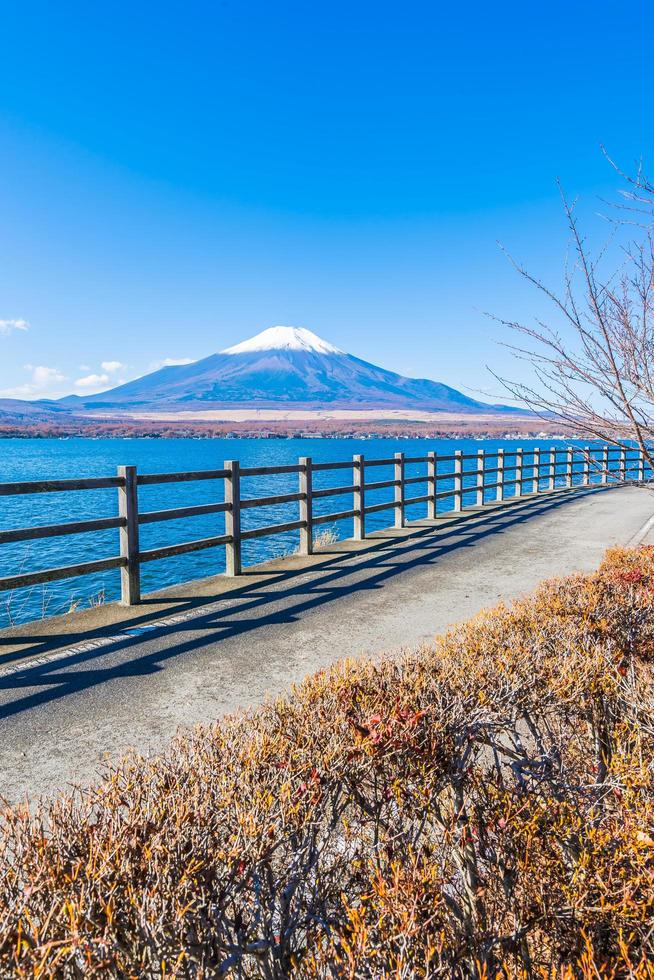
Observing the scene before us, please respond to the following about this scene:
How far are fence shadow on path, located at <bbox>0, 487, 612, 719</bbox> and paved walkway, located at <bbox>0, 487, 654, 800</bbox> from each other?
18mm

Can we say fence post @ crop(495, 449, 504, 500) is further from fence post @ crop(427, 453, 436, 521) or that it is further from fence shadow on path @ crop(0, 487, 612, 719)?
fence shadow on path @ crop(0, 487, 612, 719)

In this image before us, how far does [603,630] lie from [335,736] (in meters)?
2.26

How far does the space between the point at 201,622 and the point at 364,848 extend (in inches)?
188

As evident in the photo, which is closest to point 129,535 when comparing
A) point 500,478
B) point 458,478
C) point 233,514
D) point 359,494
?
point 233,514

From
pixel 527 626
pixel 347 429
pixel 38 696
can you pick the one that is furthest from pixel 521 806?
pixel 347 429

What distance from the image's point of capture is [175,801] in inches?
73.0

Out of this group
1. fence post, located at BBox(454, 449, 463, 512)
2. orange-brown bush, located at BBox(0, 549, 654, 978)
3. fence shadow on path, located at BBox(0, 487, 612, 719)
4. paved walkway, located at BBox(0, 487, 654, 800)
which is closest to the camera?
orange-brown bush, located at BBox(0, 549, 654, 978)

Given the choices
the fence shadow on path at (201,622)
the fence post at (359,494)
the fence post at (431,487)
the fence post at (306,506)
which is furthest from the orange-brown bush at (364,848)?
the fence post at (431,487)

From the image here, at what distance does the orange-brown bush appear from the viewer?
5.07 ft

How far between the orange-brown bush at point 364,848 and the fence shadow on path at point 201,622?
3.07 m

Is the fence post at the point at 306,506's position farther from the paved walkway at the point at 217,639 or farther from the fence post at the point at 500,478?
the fence post at the point at 500,478

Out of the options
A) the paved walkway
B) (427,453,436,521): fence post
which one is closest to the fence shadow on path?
the paved walkway

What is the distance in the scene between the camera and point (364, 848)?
2156mm

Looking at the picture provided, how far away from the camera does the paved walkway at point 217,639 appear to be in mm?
4145
